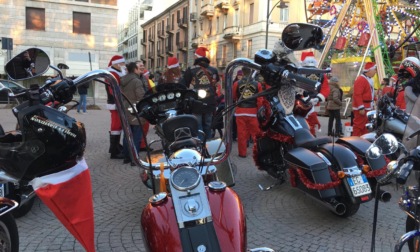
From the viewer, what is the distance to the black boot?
7149 mm

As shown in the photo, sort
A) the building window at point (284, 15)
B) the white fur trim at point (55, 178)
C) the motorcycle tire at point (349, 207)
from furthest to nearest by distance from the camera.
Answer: the building window at point (284, 15), the motorcycle tire at point (349, 207), the white fur trim at point (55, 178)

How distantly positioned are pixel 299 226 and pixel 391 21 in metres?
21.3

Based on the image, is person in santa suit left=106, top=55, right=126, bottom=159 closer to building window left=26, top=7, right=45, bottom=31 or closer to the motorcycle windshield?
the motorcycle windshield

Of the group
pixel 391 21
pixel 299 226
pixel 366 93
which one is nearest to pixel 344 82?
pixel 391 21

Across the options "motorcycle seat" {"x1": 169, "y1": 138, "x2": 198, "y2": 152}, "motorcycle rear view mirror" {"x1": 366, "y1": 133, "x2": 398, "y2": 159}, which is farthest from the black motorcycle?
"motorcycle rear view mirror" {"x1": 366, "y1": 133, "x2": 398, "y2": 159}

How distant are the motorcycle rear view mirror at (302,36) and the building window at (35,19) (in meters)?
30.8

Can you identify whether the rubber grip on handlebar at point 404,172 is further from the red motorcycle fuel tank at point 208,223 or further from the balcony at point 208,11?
the balcony at point 208,11

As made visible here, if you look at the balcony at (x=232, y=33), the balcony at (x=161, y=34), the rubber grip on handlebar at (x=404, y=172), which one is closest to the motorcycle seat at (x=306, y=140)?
the rubber grip on handlebar at (x=404, y=172)

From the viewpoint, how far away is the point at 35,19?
29.1 metres

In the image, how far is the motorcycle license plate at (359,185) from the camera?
3.92 metres

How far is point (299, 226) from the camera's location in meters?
4.12

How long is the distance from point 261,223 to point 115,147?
389 centimetres

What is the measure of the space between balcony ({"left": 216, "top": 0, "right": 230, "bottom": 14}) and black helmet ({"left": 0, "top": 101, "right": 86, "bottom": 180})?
1727 inches

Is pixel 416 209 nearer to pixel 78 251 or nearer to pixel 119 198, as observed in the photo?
pixel 78 251
